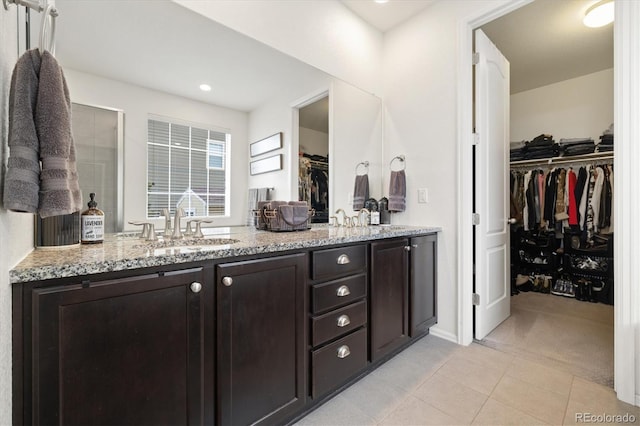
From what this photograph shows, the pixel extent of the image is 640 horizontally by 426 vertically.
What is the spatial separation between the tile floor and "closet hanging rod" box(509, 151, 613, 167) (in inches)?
112

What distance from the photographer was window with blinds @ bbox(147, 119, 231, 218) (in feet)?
5.00

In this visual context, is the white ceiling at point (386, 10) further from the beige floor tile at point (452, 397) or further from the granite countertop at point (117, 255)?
the beige floor tile at point (452, 397)

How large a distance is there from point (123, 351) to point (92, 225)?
617mm

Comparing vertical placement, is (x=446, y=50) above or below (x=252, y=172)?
above

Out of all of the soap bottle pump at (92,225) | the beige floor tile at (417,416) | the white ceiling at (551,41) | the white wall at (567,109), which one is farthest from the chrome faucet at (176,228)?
the white wall at (567,109)

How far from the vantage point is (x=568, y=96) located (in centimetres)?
392

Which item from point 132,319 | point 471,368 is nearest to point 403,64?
point 471,368

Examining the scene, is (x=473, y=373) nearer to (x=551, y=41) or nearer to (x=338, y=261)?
(x=338, y=261)

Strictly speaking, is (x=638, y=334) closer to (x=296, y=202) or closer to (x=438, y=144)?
(x=438, y=144)

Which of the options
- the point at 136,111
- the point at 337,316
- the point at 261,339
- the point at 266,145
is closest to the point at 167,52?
the point at 136,111

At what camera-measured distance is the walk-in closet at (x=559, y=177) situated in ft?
8.61

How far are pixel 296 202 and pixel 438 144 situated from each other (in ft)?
4.24

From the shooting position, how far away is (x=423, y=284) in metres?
2.21

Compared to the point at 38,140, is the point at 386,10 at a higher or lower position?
higher
